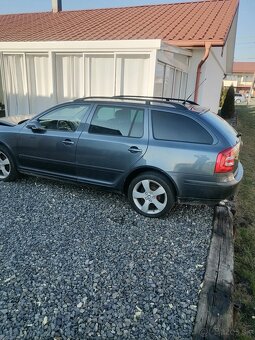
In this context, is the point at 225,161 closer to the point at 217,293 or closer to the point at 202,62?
the point at 217,293

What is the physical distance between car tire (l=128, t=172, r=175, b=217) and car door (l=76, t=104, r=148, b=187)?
0.26 m

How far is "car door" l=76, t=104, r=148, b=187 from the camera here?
147 inches

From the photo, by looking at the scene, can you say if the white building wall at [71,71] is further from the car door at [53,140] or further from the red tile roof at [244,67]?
the red tile roof at [244,67]

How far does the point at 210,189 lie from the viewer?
344 centimetres

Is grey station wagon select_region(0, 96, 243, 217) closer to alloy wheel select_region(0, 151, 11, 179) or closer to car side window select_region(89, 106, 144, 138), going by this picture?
car side window select_region(89, 106, 144, 138)

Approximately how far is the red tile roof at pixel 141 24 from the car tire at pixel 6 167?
5269 millimetres

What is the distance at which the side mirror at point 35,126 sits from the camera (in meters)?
4.34

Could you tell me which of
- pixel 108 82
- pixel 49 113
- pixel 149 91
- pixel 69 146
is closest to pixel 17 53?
pixel 108 82

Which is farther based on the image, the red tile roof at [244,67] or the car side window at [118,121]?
the red tile roof at [244,67]

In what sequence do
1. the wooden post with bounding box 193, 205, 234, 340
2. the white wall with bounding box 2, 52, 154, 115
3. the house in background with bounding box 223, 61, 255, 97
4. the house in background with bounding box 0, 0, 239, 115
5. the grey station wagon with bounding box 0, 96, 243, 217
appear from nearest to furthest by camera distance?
1. the wooden post with bounding box 193, 205, 234, 340
2. the grey station wagon with bounding box 0, 96, 243, 217
3. the house in background with bounding box 0, 0, 239, 115
4. the white wall with bounding box 2, 52, 154, 115
5. the house in background with bounding box 223, 61, 255, 97

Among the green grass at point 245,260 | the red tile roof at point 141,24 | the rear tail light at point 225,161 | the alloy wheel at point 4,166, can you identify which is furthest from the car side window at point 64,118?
the red tile roof at point 141,24

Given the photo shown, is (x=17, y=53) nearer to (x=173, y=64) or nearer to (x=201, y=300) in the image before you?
(x=173, y=64)

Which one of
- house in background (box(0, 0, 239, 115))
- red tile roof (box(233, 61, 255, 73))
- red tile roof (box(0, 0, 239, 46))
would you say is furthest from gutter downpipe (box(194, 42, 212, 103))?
red tile roof (box(233, 61, 255, 73))

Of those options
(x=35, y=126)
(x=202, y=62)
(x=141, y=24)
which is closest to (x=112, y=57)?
(x=202, y=62)
